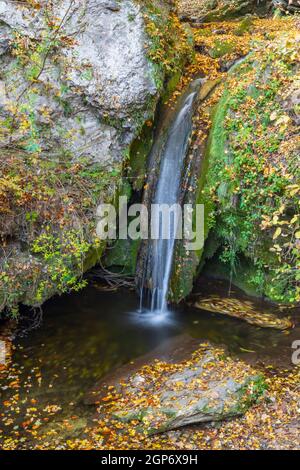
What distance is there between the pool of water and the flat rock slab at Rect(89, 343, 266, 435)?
1.48 feet

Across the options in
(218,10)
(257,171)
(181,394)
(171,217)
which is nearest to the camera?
(181,394)

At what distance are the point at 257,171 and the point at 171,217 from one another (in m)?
1.72

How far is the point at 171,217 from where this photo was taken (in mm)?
7297

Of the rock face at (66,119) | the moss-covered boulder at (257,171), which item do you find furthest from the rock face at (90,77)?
the moss-covered boulder at (257,171)

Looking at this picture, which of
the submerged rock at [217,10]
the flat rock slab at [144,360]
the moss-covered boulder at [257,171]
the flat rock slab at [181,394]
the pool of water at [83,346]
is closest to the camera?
the flat rock slab at [181,394]

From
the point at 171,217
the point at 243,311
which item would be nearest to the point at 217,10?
the point at 171,217

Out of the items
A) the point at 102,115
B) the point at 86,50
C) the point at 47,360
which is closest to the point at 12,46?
the point at 86,50

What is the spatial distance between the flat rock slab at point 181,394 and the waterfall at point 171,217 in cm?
179

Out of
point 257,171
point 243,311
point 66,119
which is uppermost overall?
point 66,119

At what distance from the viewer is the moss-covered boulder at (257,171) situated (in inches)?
253

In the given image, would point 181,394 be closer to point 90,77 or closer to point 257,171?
point 257,171

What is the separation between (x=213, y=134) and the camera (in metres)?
7.25

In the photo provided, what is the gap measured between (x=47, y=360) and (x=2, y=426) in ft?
4.50

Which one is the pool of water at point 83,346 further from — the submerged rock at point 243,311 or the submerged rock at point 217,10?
the submerged rock at point 217,10
